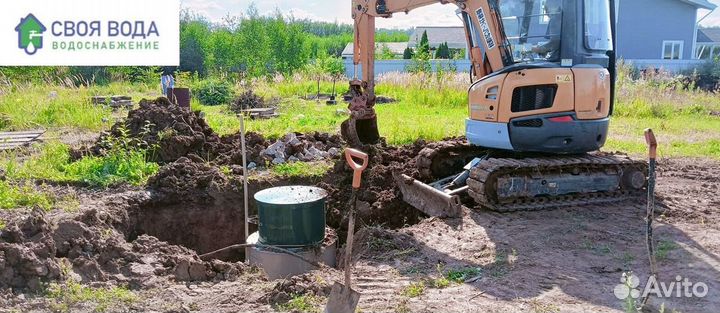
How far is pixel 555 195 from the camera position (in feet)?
24.2

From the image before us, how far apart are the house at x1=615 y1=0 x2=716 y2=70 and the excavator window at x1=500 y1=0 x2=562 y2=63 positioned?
1156 inches

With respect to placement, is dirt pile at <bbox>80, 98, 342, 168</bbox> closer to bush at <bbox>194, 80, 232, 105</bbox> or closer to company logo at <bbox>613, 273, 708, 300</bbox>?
company logo at <bbox>613, 273, 708, 300</bbox>

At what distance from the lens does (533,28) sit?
24.5 ft

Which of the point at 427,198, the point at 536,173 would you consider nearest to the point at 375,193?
the point at 427,198

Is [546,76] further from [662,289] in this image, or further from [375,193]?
[662,289]

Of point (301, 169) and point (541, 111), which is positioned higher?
point (541, 111)

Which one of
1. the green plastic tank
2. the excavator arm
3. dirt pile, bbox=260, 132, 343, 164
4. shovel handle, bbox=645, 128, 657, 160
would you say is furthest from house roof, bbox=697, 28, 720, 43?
shovel handle, bbox=645, 128, 657, 160

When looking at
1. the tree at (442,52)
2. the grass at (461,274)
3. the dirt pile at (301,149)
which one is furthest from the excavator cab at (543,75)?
the tree at (442,52)

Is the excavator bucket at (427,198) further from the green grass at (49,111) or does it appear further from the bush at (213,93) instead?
the bush at (213,93)

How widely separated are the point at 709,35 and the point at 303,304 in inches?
2008

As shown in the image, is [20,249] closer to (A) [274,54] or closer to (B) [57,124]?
(B) [57,124]

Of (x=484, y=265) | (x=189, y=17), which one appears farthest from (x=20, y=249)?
(x=189, y=17)

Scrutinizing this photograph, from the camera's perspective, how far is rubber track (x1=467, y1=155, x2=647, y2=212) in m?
7.13

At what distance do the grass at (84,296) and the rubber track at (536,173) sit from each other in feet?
13.0
